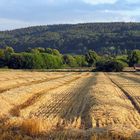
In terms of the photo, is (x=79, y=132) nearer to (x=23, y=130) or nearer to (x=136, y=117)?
(x=23, y=130)

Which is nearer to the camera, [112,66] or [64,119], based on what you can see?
[64,119]

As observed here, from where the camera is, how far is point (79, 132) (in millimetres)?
16328

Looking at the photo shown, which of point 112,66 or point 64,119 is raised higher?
point 64,119

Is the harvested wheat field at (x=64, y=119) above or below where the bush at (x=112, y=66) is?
above

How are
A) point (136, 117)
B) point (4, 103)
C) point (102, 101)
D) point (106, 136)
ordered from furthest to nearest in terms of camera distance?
point (102, 101), point (4, 103), point (136, 117), point (106, 136)

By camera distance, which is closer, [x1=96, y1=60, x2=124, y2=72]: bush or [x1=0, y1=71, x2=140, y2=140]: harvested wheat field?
[x1=0, y1=71, x2=140, y2=140]: harvested wheat field

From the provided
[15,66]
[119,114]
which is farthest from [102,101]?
[15,66]

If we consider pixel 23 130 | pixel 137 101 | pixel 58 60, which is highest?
pixel 23 130

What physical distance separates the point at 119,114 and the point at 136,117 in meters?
0.87

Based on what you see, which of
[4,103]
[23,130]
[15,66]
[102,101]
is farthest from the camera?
[15,66]

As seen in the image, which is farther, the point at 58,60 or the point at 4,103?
the point at 58,60

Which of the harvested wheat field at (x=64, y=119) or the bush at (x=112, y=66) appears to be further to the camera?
the bush at (x=112, y=66)

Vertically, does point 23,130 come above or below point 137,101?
above

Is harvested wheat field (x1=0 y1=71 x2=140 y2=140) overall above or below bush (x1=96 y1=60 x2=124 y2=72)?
above
